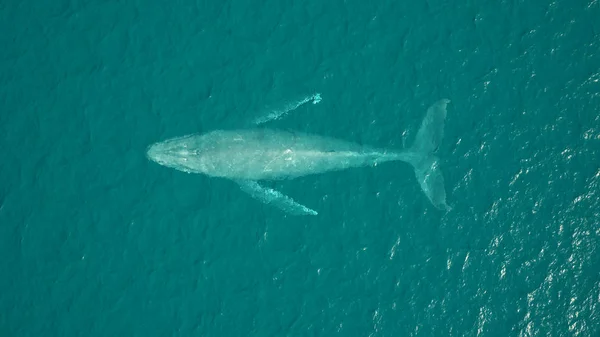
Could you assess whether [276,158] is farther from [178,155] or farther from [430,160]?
[430,160]

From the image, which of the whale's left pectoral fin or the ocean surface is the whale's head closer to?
the ocean surface

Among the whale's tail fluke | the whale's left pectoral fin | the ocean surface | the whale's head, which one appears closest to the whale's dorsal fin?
the ocean surface

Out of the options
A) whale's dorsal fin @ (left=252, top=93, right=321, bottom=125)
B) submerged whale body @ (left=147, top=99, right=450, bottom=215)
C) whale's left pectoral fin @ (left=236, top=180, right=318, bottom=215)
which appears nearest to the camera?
whale's left pectoral fin @ (left=236, top=180, right=318, bottom=215)

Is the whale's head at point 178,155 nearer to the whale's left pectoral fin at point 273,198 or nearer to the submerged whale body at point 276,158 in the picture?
the submerged whale body at point 276,158

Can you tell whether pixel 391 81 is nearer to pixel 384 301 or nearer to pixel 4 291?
pixel 384 301

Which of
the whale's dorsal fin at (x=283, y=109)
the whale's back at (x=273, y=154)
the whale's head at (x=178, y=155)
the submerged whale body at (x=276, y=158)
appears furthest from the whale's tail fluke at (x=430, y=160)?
the whale's head at (x=178, y=155)

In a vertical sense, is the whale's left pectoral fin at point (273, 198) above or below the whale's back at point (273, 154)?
below

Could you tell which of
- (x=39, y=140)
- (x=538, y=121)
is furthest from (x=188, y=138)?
(x=538, y=121)
